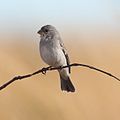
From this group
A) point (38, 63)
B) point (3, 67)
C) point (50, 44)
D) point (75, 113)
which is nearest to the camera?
point (50, 44)

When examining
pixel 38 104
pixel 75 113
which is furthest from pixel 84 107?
pixel 38 104

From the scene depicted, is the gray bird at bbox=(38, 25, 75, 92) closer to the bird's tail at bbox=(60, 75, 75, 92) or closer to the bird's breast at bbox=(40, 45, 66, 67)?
the bird's breast at bbox=(40, 45, 66, 67)

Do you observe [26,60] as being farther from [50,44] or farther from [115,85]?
[50,44]

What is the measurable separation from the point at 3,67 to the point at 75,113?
746mm

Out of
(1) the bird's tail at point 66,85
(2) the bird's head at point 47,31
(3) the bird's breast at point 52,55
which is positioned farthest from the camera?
(1) the bird's tail at point 66,85

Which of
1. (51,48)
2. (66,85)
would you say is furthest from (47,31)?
(66,85)

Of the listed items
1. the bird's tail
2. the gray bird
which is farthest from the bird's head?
the bird's tail

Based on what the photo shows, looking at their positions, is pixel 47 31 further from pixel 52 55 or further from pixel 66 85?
pixel 66 85

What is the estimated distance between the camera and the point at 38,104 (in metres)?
5.13

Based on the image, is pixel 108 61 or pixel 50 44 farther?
pixel 108 61

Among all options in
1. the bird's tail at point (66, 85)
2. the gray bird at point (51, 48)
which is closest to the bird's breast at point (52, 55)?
the gray bird at point (51, 48)

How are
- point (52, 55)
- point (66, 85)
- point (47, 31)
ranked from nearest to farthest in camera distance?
point (52, 55)
point (47, 31)
point (66, 85)

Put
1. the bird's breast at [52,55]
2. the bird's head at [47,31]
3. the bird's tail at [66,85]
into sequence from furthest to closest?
the bird's tail at [66,85], the bird's head at [47,31], the bird's breast at [52,55]

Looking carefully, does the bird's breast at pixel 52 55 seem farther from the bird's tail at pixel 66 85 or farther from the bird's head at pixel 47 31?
the bird's tail at pixel 66 85
